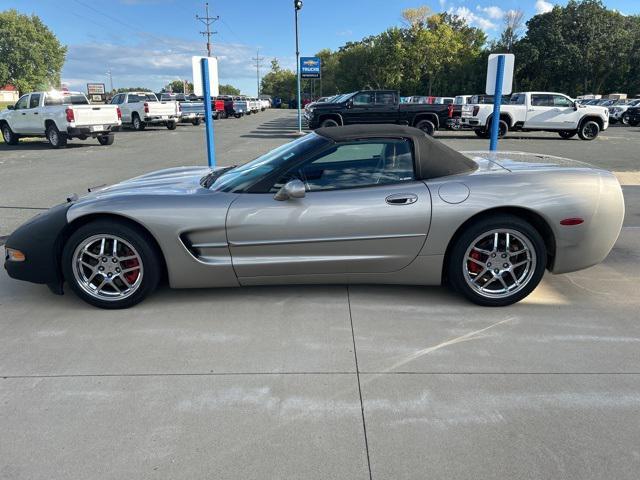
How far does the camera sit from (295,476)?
2.05m

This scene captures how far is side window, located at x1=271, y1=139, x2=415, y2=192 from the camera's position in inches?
144

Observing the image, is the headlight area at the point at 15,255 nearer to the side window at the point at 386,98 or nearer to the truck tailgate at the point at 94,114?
the truck tailgate at the point at 94,114

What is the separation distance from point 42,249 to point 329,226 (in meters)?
2.15

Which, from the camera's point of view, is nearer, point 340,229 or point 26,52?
point 340,229

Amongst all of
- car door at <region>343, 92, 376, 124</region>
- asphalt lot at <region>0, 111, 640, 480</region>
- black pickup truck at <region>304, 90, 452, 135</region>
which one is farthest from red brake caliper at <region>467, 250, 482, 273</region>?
car door at <region>343, 92, 376, 124</region>

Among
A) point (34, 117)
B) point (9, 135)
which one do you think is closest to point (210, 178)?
point (34, 117)

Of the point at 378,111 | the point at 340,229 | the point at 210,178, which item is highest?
the point at 378,111

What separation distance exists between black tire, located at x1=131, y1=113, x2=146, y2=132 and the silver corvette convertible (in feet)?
74.3

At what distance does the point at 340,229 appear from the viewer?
3.53m

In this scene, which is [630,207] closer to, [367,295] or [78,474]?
[367,295]

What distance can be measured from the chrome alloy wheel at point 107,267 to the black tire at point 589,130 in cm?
1974

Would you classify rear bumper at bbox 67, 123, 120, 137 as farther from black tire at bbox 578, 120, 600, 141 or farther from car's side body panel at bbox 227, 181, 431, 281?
black tire at bbox 578, 120, 600, 141

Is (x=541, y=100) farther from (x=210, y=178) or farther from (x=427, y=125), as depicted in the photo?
(x=210, y=178)

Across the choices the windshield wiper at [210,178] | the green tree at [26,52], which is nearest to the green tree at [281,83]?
the green tree at [26,52]
